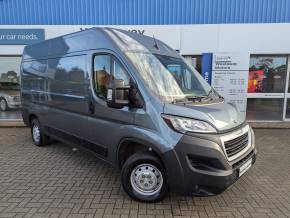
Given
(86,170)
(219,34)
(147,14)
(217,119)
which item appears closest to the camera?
(217,119)

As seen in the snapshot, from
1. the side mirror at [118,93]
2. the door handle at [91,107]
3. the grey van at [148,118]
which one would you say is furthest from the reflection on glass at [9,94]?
the side mirror at [118,93]

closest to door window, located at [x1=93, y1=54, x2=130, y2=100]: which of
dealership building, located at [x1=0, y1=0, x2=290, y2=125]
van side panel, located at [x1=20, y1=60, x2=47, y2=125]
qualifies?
van side panel, located at [x1=20, y1=60, x2=47, y2=125]

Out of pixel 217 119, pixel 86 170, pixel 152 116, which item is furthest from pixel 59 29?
pixel 217 119

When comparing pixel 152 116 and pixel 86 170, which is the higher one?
pixel 152 116

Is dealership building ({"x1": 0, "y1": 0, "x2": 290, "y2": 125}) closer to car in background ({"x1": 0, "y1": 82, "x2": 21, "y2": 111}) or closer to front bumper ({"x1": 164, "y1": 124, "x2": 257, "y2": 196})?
car in background ({"x1": 0, "y1": 82, "x2": 21, "y2": 111})

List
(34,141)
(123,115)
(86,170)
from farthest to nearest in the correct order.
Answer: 1. (34,141)
2. (86,170)
3. (123,115)

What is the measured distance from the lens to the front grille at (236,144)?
2979 mm

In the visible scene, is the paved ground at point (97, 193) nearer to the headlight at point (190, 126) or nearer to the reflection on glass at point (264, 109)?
the headlight at point (190, 126)

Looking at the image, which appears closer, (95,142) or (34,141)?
(95,142)

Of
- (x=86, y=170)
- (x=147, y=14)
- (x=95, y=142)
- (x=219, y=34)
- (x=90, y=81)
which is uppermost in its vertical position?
(x=147, y=14)

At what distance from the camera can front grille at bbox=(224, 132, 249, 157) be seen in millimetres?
2979

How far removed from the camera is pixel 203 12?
7859mm

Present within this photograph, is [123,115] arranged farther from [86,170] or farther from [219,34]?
[219,34]

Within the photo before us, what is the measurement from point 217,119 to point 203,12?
5.98 meters
